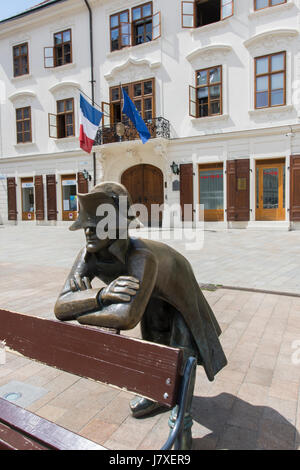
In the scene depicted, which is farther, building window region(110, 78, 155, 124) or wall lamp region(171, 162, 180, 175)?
building window region(110, 78, 155, 124)

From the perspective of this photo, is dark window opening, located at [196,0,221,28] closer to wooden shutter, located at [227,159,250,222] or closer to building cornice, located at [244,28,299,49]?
building cornice, located at [244,28,299,49]

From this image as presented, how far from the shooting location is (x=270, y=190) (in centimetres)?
1407

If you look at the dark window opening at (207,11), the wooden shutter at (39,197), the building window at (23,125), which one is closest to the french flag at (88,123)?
the wooden shutter at (39,197)

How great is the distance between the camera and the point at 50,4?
1786 centimetres

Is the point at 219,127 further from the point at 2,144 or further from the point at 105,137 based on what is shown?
the point at 2,144

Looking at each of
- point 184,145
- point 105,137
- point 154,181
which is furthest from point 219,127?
point 105,137

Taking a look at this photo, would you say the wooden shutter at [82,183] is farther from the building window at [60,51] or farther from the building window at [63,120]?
the building window at [60,51]

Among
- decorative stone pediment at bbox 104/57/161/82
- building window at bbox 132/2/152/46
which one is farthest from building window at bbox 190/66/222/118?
building window at bbox 132/2/152/46

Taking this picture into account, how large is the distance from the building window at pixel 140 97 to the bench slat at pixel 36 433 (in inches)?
616

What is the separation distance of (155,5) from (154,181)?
783 centimetres

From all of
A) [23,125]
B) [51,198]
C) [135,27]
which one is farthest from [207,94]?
[23,125]

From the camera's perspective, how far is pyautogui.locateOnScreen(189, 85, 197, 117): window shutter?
1482 centimetres

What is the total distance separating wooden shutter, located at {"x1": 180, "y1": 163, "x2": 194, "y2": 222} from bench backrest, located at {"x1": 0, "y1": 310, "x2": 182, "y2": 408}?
13.8 meters

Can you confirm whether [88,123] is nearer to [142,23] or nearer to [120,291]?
[142,23]
